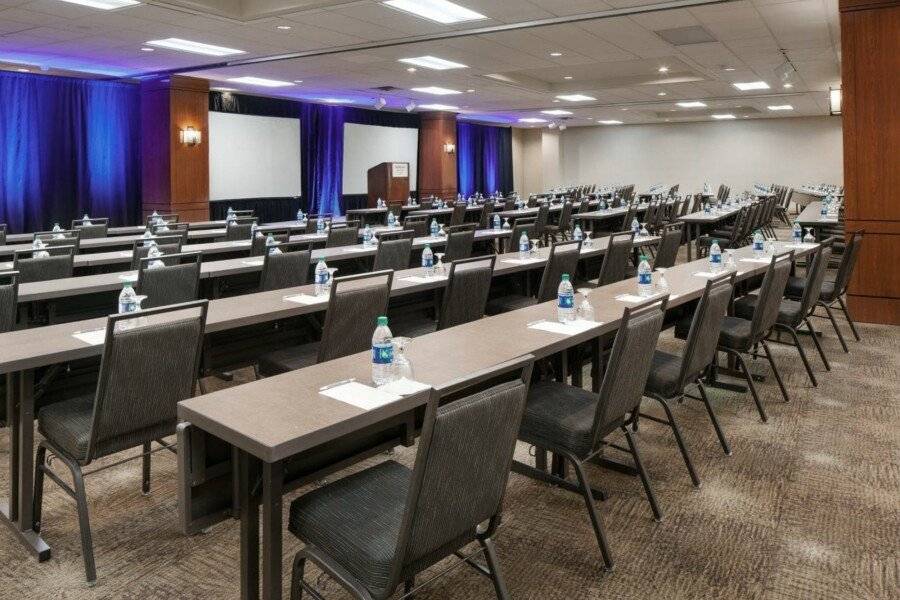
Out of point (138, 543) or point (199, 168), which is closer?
point (138, 543)

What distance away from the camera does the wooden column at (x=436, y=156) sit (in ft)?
63.7

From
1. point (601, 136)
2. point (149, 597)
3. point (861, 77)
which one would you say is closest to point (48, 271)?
point (149, 597)

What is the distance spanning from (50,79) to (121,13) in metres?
5.70

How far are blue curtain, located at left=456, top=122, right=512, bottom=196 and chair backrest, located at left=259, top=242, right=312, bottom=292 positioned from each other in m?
17.0

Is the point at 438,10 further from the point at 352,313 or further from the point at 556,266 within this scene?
the point at 352,313

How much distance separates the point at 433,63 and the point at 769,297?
8.08m

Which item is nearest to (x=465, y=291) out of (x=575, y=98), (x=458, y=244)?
(x=458, y=244)

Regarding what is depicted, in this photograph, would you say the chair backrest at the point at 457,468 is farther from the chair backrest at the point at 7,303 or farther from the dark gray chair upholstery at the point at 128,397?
the chair backrest at the point at 7,303

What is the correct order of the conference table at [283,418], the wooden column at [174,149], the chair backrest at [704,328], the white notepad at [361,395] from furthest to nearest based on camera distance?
the wooden column at [174,149]
the chair backrest at [704,328]
the white notepad at [361,395]
the conference table at [283,418]

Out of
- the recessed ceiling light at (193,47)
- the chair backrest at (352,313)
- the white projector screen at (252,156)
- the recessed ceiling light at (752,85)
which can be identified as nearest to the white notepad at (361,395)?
the chair backrest at (352,313)

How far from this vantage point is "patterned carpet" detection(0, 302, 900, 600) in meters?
2.53

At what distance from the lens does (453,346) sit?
9.41 ft

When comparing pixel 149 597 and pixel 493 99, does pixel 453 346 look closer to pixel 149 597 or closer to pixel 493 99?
pixel 149 597

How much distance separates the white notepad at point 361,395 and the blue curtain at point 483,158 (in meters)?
19.9
